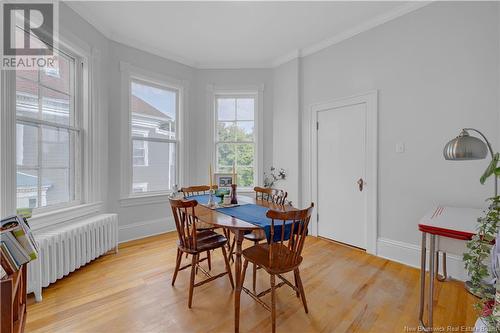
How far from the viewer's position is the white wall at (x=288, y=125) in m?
3.76

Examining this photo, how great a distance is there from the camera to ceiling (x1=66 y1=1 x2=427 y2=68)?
2.64 m

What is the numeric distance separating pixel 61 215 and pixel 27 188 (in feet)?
1.34

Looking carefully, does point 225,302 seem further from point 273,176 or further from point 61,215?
point 273,176

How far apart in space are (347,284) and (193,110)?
136 inches

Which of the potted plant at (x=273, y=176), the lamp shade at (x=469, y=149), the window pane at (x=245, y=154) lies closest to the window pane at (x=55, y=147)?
the window pane at (x=245, y=154)

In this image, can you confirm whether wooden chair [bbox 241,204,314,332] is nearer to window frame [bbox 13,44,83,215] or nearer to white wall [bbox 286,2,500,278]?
white wall [bbox 286,2,500,278]

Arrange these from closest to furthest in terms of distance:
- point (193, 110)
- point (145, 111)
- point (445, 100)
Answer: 1. point (445, 100)
2. point (145, 111)
3. point (193, 110)

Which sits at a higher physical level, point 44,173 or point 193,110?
point 193,110

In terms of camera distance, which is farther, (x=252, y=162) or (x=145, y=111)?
(x=252, y=162)

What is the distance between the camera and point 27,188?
2232 mm

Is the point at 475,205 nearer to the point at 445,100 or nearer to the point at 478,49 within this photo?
the point at 445,100

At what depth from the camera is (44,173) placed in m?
2.42

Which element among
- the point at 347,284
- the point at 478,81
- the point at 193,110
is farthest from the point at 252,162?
the point at 478,81

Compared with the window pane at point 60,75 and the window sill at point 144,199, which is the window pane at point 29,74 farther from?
the window sill at point 144,199
